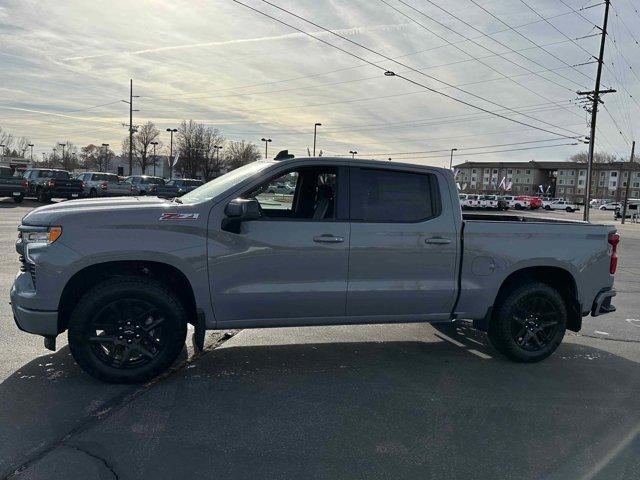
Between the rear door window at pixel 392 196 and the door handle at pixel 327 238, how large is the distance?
10.0 inches

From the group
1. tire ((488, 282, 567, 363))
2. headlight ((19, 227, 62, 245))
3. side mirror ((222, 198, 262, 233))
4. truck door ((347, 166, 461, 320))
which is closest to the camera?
headlight ((19, 227, 62, 245))

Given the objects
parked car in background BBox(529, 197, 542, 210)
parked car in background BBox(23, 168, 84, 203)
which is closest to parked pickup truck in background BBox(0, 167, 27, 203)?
parked car in background BBox(23, 168, 84, 203)

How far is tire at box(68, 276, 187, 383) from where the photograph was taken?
4.02 m

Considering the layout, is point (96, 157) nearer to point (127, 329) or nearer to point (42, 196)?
point (42, 196)

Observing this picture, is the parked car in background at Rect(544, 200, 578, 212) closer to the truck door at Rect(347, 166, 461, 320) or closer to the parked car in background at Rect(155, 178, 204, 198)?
the parked car in background at Rect(155, 178, 204, 198)

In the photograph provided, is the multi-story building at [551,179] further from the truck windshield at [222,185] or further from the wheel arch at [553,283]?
the truck windshield at [222,185]

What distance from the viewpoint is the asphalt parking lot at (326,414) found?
3146 millimetres

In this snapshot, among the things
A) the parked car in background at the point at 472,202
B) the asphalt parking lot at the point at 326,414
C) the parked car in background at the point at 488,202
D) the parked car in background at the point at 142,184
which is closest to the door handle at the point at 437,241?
the asphalt parking lot at the point at 326,414

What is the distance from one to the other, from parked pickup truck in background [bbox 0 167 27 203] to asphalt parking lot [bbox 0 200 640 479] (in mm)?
22547

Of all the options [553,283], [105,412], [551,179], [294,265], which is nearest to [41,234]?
[105,412]

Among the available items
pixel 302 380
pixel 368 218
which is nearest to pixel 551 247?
pixel 368 218

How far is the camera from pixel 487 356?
5.40 meters

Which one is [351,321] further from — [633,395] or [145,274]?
[633,395]

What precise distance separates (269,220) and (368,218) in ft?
2.96
